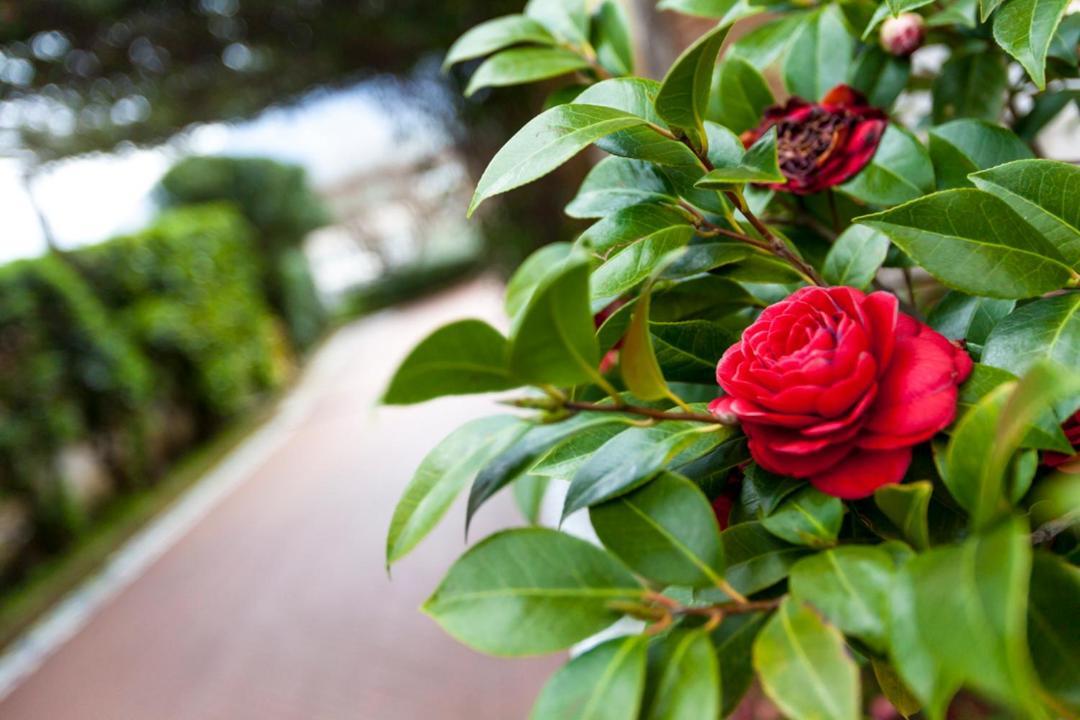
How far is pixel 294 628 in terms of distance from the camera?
3.17 metres

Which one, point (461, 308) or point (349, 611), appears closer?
point (349, 611)

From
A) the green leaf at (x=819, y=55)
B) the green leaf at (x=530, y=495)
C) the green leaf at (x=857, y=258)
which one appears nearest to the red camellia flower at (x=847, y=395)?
the green leaf at (x=857, y=258)

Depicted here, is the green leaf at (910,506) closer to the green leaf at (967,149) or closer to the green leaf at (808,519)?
the green leaf at (808,519)

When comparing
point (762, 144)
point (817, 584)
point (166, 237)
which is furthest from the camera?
point (166, 237)

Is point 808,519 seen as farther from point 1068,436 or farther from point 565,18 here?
point 565,18

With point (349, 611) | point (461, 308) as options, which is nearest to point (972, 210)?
point (349, 611)

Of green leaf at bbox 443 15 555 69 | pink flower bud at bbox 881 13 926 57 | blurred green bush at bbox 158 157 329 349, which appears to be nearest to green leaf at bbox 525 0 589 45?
green leaf at bbox 443 15 555 69

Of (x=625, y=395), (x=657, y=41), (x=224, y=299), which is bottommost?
(x=224, y=299)

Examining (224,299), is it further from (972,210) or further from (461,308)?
(972,210)

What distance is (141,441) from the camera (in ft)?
18.8

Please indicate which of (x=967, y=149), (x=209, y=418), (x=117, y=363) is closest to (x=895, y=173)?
(x=967, y=149)

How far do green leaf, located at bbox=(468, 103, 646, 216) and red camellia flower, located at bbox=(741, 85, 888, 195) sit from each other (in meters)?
0.21

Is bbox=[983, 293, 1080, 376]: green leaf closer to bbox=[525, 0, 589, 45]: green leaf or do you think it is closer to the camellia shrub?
the camellia shrub

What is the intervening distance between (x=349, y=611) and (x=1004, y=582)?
3291mm
